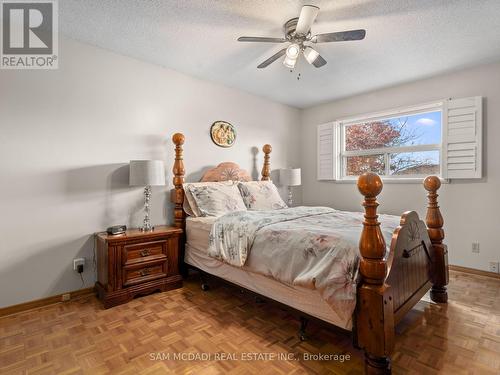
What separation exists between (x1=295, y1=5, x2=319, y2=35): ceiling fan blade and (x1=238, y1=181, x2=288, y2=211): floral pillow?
1795 millimetres

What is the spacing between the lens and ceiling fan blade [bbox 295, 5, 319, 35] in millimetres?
1747

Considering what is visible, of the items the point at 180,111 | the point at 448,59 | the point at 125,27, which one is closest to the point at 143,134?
the point at 180,111

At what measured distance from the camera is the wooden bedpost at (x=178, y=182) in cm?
294

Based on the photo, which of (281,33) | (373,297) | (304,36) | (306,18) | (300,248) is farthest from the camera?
(281,33)

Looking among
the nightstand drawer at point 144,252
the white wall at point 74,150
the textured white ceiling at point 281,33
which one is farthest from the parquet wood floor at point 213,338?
the textured white ceiling at point 281,33

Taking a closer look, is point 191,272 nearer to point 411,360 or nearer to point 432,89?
point 411,360

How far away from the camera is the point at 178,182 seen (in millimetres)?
2990

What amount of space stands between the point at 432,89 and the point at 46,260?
15.1ft

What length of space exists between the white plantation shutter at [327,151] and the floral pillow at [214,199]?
6.24 ft

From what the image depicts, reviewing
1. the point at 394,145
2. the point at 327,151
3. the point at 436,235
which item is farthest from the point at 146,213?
the point at 394,145

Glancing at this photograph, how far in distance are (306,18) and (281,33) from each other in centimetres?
54

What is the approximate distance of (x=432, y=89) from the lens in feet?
10.9

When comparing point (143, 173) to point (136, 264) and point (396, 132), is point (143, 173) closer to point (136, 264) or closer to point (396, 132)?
point (136, 264)

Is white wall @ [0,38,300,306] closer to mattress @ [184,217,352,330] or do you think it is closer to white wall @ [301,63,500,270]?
mattress @ [184,217,352,330]
